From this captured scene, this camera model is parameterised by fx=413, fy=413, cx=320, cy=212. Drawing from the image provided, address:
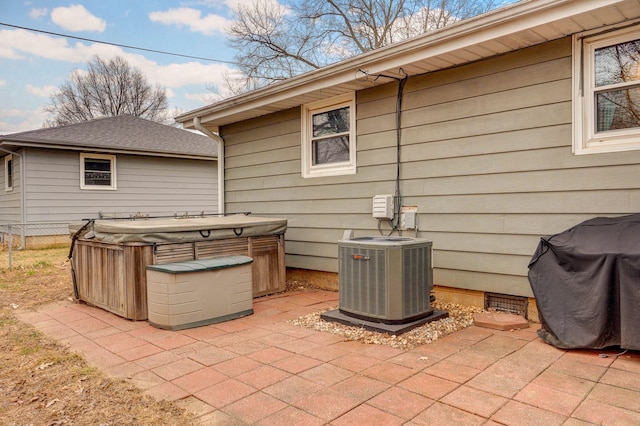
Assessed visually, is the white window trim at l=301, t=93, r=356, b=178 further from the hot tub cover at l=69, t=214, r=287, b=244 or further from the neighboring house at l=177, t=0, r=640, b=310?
the hot tub cover at l=69, t=214, r=287, b=244

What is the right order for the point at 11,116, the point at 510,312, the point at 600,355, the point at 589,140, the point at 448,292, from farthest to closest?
the point at 11,116, the point at 448,292, the point at 510,312, the point at 589,140, the point at 600,355

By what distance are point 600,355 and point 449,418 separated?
1.48m

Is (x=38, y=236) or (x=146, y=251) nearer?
(x=146, y=251)

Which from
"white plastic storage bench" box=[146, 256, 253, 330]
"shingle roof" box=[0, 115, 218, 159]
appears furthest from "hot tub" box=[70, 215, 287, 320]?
"shingle roof" box=[0, 115, 218, 159]

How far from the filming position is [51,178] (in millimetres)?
10242

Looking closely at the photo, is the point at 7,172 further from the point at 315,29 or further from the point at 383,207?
the point at 383,207

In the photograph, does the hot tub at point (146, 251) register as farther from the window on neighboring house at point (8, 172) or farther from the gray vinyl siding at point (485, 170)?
the window on neighboring house at point (8, 172)

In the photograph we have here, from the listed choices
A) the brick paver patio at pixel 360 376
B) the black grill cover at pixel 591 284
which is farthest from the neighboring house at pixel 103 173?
the black grill cover at pixel 591 284

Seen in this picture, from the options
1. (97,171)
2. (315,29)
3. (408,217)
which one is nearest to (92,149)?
(97,171)

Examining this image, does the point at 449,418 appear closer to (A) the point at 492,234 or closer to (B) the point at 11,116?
(A) the point at 492,234

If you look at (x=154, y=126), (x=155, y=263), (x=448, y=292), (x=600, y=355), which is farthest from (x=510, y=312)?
(x=154, y=126)

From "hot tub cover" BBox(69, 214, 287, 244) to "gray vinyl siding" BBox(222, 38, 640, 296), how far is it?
923 mm

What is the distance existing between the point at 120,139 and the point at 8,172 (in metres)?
3.13

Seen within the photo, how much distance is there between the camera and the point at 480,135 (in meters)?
3.91
